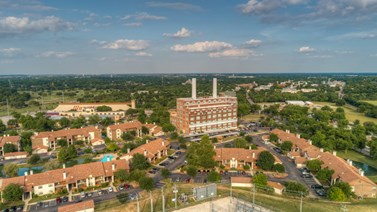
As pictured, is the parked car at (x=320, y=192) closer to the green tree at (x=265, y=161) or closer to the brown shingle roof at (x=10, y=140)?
the green tree at (x=265, y=161)

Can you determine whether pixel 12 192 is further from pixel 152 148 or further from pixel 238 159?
pixel 238 159

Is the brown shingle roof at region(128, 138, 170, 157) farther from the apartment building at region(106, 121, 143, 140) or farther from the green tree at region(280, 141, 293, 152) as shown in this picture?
the green tree at region(280, 141, 293, 152)

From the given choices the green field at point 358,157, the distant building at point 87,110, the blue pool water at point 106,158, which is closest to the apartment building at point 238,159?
the green field at point 358,157

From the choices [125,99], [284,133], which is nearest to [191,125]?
[284,133]

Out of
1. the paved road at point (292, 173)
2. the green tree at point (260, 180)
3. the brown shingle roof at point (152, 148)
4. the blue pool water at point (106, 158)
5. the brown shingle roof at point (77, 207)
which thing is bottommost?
the paved road at point (292, 173)

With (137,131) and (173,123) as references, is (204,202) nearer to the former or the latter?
(137,131)

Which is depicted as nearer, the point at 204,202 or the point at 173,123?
the point at 204,202

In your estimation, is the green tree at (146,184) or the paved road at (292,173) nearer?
the green tree at (146,184)
